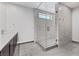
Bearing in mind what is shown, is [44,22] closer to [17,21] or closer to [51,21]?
[51,21]

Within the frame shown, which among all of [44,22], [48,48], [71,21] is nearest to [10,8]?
[44,22]

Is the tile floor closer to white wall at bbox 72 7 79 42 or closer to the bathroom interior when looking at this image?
the bathroom interior

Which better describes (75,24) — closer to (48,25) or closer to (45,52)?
(48,25)

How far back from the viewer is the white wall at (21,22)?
3.12 m

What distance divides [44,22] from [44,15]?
0.36 m

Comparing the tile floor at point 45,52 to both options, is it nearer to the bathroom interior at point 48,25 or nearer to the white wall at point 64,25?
the bathroom interior at point 48,25

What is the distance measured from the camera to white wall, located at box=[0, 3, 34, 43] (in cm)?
312

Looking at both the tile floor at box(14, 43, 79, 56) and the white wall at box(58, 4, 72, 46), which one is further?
the white wall at box(58, 4, 72, 46)

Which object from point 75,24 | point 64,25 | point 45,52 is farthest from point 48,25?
point 75,24

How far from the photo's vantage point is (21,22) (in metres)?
3.51

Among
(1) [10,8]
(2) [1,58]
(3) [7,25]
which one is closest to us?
(2) [1,58]

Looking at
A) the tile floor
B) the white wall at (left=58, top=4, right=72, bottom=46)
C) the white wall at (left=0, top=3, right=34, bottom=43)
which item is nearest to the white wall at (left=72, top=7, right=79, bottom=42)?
the white wall at (left=58, top=4, right=72, bottom=46)

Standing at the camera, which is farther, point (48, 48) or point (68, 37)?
point (68, 37)

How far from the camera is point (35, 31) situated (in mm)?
4195
